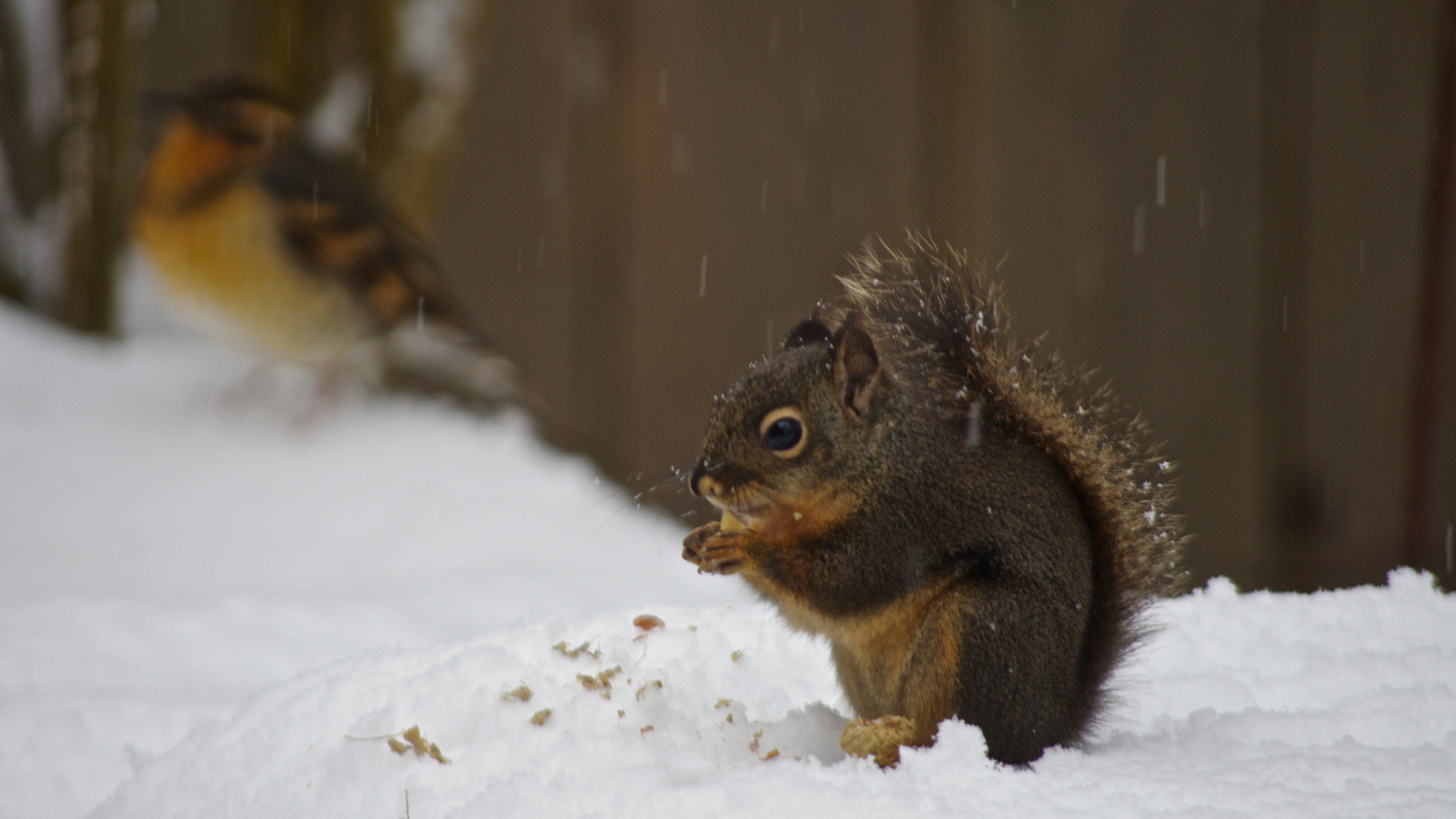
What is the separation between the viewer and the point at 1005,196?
2.99 metres

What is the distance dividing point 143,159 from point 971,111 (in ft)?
6.99

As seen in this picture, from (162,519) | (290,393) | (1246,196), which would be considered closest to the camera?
(162,519)

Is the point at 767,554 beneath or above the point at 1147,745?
above

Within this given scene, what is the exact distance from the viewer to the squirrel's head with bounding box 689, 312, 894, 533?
1299 millimetres

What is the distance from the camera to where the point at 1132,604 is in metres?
1.34

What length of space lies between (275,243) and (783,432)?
74.6 inches

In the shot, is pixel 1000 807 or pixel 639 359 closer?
pixel 1000 807

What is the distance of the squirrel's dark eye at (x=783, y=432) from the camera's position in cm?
130

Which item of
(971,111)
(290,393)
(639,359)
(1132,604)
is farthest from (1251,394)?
(290,393)

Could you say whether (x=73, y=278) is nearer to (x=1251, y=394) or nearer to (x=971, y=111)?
(x=971, y=111)

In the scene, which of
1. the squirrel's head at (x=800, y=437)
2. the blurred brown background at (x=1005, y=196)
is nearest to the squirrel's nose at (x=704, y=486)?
the squirrel's head at (x=800, y=437)

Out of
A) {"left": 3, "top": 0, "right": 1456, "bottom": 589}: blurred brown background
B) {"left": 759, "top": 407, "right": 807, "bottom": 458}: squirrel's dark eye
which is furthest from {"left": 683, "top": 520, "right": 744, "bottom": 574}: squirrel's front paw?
{"left": 3, "top": 0, "right": 1456, "bottom": 589}: blurred brown background

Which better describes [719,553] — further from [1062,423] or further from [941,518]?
[1062,423]

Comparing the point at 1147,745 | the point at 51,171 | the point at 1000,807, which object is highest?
the point at 51,171
